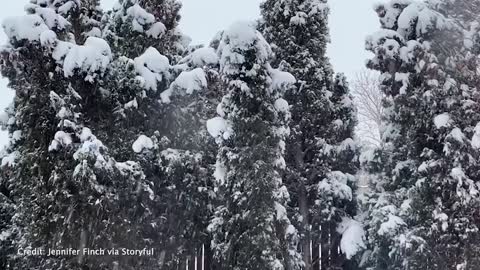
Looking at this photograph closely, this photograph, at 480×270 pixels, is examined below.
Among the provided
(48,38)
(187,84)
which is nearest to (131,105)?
(187,84)

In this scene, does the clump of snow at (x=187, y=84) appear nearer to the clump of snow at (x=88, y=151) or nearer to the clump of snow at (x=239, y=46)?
the clump of snow at (x=239, y=46)

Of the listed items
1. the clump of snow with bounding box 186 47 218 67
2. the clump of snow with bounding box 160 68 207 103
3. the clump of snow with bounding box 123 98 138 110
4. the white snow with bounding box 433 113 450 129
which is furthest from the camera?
the clump of snow with bounding box 186 47 218 67

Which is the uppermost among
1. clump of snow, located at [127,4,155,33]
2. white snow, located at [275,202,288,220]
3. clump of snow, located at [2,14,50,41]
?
clump of snow, located at [127,4,155,33]

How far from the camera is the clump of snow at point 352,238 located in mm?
10898

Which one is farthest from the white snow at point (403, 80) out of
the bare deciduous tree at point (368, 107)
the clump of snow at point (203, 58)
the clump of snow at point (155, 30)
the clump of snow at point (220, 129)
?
the bare deciduous tree at point (368, 107)

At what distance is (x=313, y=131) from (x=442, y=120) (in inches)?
110

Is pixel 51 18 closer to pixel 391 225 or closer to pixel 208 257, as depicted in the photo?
pixel 208 257

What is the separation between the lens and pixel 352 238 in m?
11.0

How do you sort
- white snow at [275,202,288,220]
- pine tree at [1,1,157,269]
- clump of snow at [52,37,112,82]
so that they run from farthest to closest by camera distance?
1. white snow at [275,202,288,220]
2. clump of snow at [52,37,112,82]
3. pine tree at [1,1,157,269]

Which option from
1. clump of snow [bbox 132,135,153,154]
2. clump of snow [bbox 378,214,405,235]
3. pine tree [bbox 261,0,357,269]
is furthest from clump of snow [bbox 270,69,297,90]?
clump of snow [bbox 378,214,405,235]

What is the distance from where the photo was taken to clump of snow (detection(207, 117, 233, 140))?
9766 millimetres

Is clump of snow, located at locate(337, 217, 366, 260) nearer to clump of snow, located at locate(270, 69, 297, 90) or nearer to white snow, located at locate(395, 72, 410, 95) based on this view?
white snow, located at locate(395, 72, 410, 95)

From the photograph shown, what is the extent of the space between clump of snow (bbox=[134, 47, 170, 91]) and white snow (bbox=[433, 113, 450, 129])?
5147 millimetres

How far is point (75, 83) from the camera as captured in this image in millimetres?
9312
